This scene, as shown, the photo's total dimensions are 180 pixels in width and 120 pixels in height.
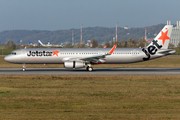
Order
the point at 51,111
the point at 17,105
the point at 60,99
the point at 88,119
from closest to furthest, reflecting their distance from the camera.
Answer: the point at 88,119
the point at 51,111
the point at 17,105
the point at 60,99

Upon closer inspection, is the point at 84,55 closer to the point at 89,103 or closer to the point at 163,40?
the point at 163,40

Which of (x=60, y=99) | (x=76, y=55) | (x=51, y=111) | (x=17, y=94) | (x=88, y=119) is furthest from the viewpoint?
(x=76, y=55)

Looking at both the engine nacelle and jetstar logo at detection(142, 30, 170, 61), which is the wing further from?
jetstar logo at detection(142, 30, 170, 61)

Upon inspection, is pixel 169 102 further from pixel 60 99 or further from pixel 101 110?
→ pixel 60 99

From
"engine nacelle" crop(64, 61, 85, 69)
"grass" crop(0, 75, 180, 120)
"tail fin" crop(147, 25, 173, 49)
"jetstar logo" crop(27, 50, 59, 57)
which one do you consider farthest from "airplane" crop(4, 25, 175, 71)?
"grass" crop(0, 75, 180, 120)

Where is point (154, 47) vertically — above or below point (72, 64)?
above

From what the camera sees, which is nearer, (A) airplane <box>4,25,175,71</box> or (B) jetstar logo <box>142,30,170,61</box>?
(A) airplane <box>4,25,175,71</box>

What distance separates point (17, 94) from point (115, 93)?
23.0ft

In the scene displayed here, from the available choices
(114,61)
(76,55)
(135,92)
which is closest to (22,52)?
(76,55)

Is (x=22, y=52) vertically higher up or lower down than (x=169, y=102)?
higher up

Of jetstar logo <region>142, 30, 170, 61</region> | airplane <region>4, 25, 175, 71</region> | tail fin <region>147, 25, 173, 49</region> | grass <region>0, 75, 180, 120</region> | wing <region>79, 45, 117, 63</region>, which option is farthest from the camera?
tail fin <region>147, 25, 173, 49</region>

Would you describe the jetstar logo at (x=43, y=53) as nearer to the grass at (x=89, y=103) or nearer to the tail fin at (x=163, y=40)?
the tail fin at (x=163, y=40)

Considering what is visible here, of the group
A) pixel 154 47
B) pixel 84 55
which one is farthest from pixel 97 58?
pixel 154 47

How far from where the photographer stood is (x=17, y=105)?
15.4 meters
